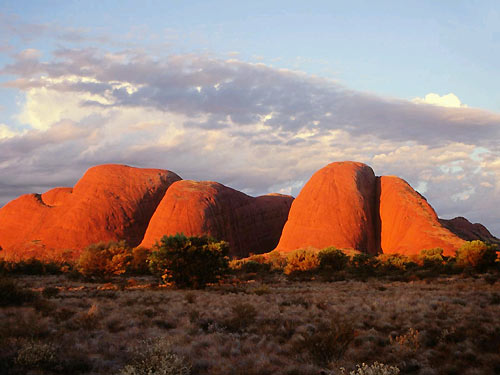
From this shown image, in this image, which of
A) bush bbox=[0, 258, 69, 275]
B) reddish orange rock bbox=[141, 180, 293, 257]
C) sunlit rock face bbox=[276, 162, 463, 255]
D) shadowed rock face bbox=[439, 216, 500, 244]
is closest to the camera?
bush bbox=[0, 258, 69, 275]

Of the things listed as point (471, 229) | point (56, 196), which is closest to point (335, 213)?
point (471, 229)

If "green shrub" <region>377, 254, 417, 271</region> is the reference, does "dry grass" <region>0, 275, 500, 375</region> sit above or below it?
above

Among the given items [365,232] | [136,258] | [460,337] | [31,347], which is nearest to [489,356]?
[460,337]

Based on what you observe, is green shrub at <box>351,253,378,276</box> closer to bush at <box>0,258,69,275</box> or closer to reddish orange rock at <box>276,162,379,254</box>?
reddish orange rock at <box>276,162,379,254</box>

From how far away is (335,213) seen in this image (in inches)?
1815

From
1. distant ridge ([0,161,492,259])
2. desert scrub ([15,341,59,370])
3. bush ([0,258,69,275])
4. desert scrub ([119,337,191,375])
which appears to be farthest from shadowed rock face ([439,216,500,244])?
desert scrub ([15,341,59,370])

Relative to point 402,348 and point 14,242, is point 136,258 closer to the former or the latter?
point 14,242

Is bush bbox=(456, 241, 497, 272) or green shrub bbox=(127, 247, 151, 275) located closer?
bush bbox=(456, 241, 497, 272)

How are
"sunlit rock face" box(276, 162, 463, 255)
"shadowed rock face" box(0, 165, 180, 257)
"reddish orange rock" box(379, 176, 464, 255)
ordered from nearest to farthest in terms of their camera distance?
1. "reddish orange rock" box(379, 176, 464, 255)
2. "sunlit rock face" box(276, 162, 463, 255)
3. "shadowed rock face" box(0, 165, 180, 257)

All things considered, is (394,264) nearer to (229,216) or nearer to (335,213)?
(335,213)

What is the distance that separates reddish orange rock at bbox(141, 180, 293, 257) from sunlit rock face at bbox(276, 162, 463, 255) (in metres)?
8.89

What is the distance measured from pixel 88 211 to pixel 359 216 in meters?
32.8

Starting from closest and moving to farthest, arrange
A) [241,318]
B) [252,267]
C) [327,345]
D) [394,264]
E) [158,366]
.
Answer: [158,366] → [327,345] → [241,318] → [394,264] → [252,267]

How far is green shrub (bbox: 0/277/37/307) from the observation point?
13461 millimetres
